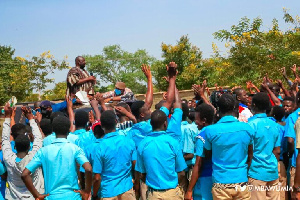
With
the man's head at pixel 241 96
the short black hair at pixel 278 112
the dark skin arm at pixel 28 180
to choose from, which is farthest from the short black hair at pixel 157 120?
the man's head at pixel 241 96

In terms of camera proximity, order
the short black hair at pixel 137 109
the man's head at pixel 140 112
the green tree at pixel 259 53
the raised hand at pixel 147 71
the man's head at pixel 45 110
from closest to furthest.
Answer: the man's head at pixel 140 112
the short black hair at pixel 137 109
the raised hand at pixel 147 71
the man's head at pixel 45 110
the green tree at pixel 259 53

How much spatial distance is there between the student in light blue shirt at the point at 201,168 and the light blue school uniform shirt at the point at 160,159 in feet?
0.85

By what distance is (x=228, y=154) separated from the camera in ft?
17.6

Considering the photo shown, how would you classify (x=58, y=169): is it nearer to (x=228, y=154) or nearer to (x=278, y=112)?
(x=228, y=154)

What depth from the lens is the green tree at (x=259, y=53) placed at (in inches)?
707

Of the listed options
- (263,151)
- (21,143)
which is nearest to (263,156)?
(263,151)

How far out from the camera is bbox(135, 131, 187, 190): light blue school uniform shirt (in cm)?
540

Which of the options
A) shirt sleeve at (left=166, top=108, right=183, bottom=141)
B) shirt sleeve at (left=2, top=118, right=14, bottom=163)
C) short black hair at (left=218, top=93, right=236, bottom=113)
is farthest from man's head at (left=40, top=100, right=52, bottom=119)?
short black hair at (left=218, top=93, right=236, bottom=113)

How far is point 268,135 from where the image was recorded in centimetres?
611

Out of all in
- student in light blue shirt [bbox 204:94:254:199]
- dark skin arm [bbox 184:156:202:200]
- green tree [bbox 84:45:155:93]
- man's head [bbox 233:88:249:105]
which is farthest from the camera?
green tree [bbox 84:45:155:93]

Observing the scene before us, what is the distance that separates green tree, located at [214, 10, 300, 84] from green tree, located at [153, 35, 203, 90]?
8.29 metres

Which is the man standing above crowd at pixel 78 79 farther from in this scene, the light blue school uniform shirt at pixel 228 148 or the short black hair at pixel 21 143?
the light blue school uniform shirt at pixel 228 148

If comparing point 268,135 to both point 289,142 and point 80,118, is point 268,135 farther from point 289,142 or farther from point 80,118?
point 80,118

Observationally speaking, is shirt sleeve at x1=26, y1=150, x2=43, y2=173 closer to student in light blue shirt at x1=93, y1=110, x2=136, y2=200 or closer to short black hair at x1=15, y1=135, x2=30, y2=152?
short black hair at x1=15, y1=135, x2=30, y2=152
